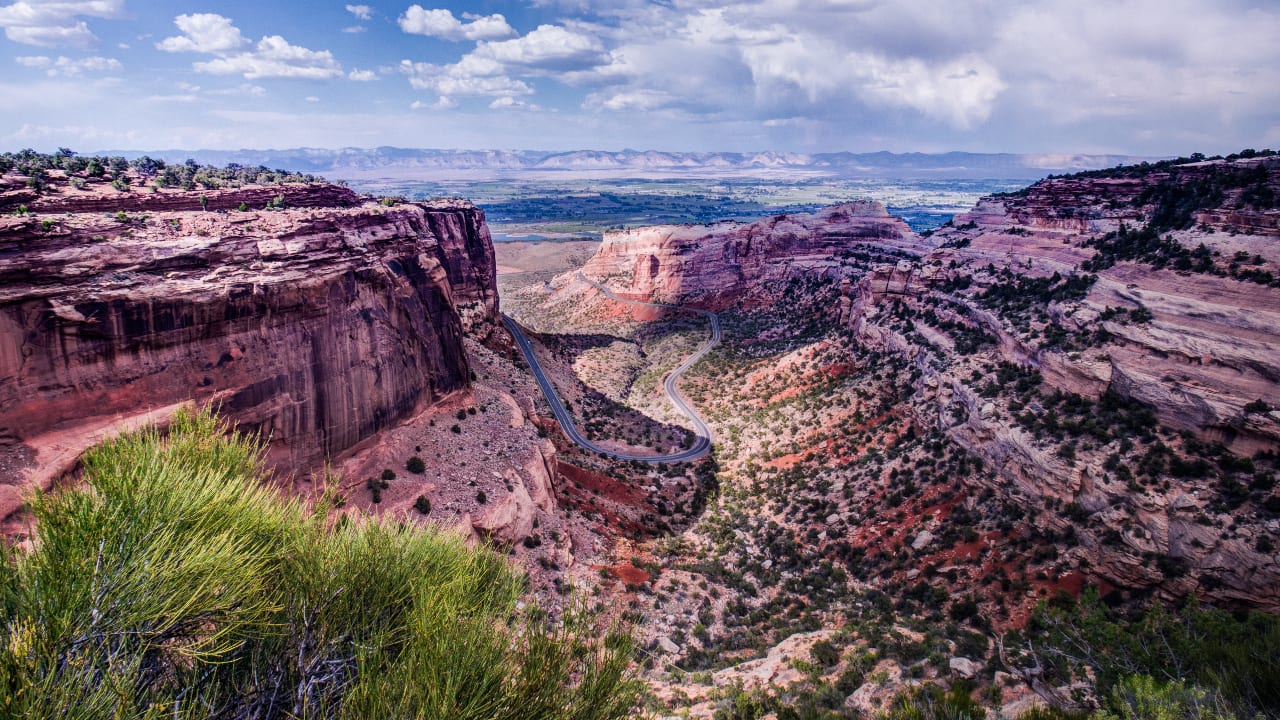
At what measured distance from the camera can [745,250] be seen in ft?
366

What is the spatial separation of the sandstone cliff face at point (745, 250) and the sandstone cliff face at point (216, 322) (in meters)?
77.6

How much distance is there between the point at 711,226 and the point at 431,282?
306ft

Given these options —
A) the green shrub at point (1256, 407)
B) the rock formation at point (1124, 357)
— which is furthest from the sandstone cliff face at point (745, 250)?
the green shrub at point (1256, 407)

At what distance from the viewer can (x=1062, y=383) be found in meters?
33.0

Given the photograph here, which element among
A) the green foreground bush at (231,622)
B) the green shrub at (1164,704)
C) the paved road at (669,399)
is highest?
the green foreground bush at (231,622)

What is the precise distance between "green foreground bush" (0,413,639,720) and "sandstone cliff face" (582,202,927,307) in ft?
304

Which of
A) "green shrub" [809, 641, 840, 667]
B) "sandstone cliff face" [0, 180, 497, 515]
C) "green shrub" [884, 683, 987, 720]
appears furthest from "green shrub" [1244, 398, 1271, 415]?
"sandstone cliff face" [0, 180, 497, 515]

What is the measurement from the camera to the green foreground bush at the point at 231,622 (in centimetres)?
834

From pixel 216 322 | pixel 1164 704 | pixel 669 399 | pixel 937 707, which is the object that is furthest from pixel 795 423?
pixel 216 322

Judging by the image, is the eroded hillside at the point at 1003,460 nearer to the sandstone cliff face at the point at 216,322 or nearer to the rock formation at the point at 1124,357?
the rock formation at the point at 1124,357

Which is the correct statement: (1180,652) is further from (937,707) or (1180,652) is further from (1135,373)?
(1135,373)

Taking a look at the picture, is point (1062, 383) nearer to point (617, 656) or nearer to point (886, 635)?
point (886, 635)

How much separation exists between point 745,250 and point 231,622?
10845cm

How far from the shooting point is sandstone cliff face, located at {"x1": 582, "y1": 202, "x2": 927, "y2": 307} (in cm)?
10394
